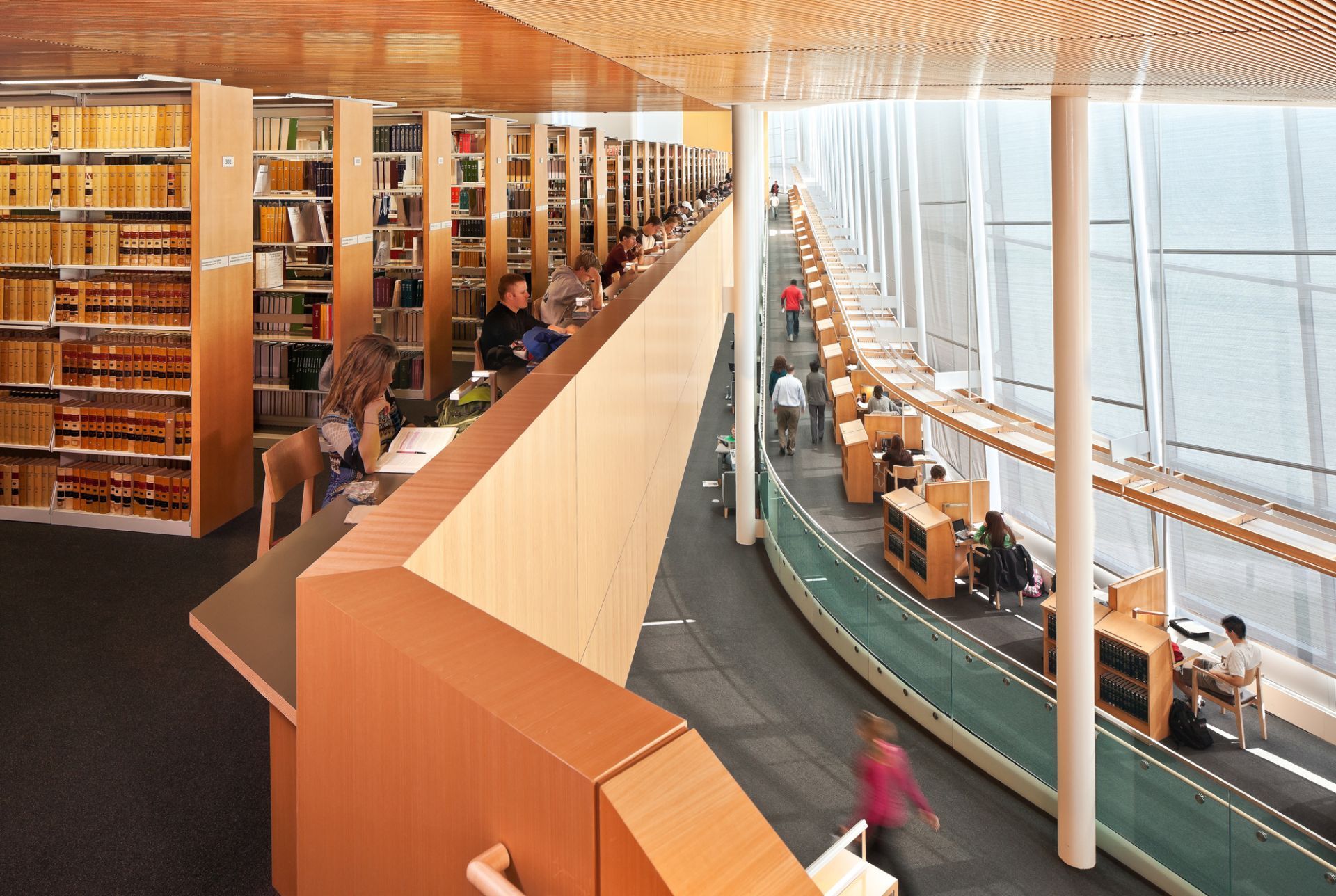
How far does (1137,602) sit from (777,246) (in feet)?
78.7

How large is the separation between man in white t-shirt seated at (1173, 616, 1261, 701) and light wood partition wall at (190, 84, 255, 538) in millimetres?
6981

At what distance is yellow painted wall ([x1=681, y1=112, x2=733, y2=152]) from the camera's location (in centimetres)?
2825

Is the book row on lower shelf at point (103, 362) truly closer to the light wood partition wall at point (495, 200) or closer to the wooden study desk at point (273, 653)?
the wooden study desk at point (273, 653)

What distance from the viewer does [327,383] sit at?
6207 mm

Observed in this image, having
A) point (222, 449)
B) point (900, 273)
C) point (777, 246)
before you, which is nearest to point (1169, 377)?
point (222, 449)

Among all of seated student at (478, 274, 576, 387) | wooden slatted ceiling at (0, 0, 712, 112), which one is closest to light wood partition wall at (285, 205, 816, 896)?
wooden slatted ceiling at (0, 0, 712, 112)

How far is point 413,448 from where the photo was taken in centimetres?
380

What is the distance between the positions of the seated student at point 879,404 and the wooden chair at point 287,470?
10216 millimetres

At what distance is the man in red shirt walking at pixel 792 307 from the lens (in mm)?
19750

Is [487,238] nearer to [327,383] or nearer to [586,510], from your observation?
[327,383]

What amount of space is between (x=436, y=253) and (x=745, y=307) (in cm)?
313

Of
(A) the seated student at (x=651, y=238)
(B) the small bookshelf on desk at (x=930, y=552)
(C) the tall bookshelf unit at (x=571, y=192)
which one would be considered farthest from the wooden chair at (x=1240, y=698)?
(C) the tall bookshelf unit at (x=571, y=192)

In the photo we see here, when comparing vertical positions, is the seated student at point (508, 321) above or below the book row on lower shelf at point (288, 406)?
above

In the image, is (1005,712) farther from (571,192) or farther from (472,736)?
(571,192)
